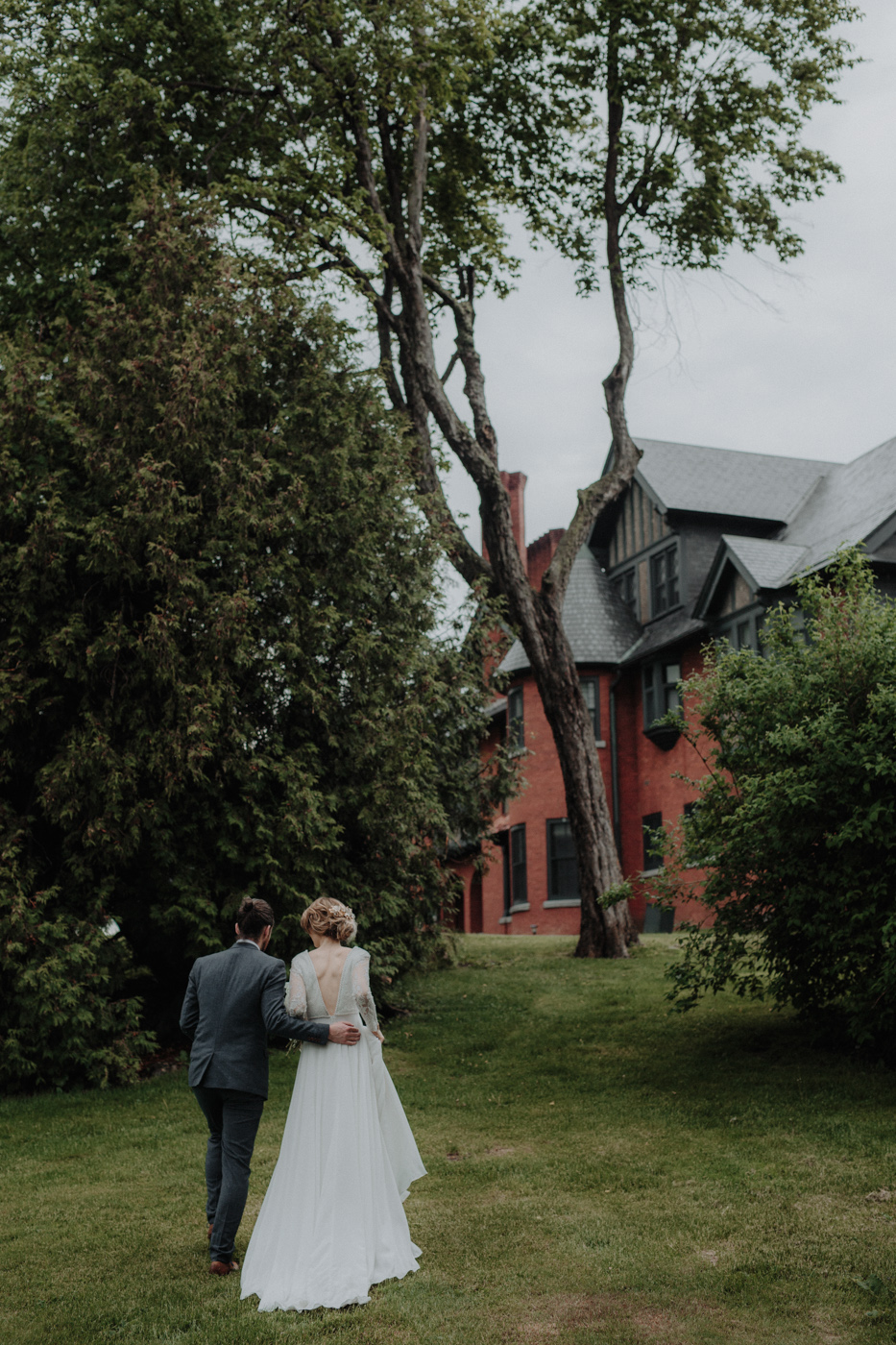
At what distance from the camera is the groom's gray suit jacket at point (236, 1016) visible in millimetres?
6480

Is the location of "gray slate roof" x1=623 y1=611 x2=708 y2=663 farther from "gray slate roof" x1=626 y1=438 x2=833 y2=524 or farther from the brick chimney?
the brick chimney

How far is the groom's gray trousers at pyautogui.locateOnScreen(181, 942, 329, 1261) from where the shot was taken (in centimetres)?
646

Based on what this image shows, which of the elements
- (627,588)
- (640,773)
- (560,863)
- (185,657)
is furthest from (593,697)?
(185,657)

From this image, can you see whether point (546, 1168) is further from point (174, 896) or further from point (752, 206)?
point (752, 206)

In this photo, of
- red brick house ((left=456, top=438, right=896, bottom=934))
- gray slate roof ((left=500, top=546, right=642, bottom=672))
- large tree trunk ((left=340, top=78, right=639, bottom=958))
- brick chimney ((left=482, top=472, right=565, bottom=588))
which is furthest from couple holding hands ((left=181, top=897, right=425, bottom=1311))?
brick chimney ((left=482, top=472, right=565, bottom=588))

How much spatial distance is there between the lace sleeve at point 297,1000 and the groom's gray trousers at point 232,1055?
0.13ft

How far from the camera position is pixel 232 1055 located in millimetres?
6508

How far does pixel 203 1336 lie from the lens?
5.58 m

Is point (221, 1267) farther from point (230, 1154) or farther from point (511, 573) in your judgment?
point (511, 573)

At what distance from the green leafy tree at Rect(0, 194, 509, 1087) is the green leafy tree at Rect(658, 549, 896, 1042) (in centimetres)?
409

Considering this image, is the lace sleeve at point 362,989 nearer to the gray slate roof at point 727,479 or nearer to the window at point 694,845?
the window at point 694,845

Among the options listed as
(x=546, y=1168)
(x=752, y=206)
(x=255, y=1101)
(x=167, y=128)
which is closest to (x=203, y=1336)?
(x=255, y=1101)

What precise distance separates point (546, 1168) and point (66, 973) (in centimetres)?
567

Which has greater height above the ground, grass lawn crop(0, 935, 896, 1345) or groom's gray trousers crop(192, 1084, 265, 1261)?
groom's gray trousers crop(192, 1084, 265, 1261)
